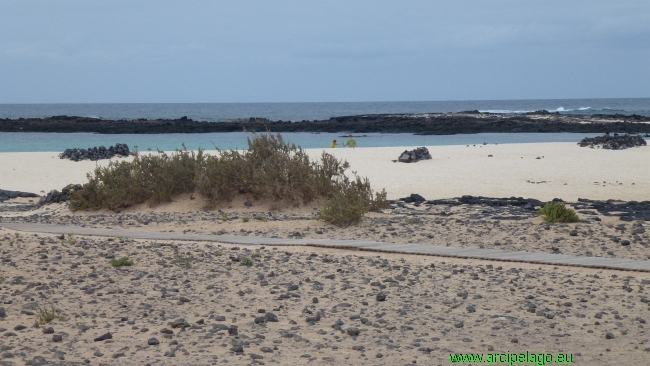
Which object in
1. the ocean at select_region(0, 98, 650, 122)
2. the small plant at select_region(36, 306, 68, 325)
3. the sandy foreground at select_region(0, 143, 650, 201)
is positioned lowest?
the sandy foreground at select_region(0, 143, 650, 201)

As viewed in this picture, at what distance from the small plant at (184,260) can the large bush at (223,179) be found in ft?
20.3

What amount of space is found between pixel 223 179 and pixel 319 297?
9.14 meters

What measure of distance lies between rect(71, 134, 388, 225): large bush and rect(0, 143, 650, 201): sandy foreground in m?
3.35

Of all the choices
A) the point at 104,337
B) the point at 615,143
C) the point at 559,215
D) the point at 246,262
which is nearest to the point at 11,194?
the point at 246,262

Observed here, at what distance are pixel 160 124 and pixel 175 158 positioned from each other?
4848cm

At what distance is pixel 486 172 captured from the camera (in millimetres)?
23406

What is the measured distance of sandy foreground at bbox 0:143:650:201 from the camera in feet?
62.4

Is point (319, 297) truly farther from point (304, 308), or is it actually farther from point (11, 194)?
point (11, 194)

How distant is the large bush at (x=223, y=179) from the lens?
1566cm

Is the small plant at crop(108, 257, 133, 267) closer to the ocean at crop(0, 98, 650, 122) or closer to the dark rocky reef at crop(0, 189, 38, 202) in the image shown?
the dark rocky reef at crop(0, 189, 38, 202)

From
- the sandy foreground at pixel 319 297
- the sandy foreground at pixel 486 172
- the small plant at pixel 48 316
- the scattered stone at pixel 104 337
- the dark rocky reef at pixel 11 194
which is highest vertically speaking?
the small plant at pixel 48 316

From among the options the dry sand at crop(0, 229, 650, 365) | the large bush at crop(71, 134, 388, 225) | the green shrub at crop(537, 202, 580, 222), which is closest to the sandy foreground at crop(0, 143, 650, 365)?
the dry sand at crop(0, 229, 650, 365)

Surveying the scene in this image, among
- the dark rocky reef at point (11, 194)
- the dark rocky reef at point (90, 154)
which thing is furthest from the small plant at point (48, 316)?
the dark rocky reef at point (90, 154)

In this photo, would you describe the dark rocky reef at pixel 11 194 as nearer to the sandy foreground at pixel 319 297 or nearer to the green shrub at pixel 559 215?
the sandy foreground at pixel 319 297
